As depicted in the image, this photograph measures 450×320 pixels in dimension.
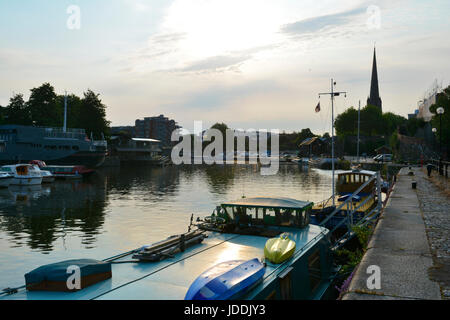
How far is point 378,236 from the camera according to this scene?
16938 millimetres

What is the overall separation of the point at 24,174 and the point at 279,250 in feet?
195

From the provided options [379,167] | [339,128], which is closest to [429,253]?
[379,167]

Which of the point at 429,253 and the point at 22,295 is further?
the point at 429,253

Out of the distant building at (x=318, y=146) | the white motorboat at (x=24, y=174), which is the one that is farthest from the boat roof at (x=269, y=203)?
the distant building at (x=318, y=146)

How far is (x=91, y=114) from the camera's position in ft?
391

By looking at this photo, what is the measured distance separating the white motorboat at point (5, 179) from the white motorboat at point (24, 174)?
55 centimetres

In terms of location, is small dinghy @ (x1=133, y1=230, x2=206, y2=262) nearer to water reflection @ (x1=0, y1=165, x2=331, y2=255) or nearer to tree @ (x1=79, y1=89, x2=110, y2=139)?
water reflection @ (x1=0, y1=165, x2=331, y2=255)

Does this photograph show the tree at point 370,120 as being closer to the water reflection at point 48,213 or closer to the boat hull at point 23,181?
the water reflection at point 48,213

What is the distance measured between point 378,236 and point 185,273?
9523 mm

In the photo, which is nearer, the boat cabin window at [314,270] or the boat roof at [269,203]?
the boat cabin window at [314,270]

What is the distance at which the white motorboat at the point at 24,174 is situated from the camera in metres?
59.9

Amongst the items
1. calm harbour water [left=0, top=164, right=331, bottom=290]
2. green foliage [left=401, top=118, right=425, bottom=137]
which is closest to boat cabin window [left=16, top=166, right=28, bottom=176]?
calm harbour water [left=0, top=164, right=331, bottom=290]

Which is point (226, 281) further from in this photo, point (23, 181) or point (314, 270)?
point (23, 181)
